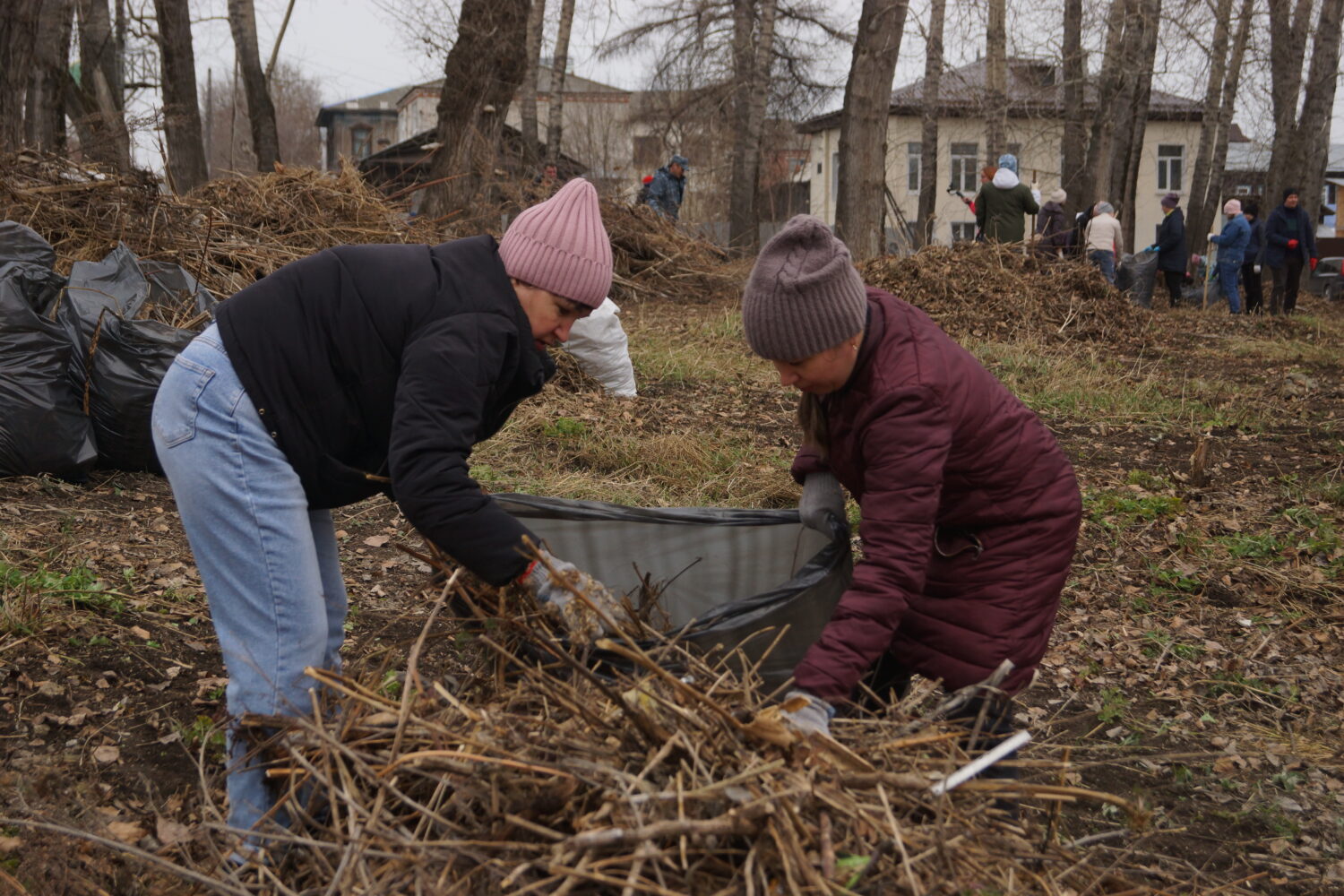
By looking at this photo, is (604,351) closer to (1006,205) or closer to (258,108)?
(1006,205)

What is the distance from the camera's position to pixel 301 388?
2.08 m

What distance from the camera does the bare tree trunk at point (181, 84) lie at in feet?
38.2

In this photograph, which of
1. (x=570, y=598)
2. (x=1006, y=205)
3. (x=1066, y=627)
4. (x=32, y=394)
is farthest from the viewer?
(x=1006, y=205)

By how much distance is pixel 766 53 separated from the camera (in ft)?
65.8

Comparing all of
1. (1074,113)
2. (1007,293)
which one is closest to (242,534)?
(1007,293)

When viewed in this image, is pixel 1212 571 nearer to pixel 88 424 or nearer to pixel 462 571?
pixel 462 571

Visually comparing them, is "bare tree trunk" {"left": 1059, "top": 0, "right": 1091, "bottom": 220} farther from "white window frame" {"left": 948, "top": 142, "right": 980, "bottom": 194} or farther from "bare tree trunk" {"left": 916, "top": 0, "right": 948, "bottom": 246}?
"white window frame" {"left": 948, "top": 142, "right": 980, "bottom": 194}

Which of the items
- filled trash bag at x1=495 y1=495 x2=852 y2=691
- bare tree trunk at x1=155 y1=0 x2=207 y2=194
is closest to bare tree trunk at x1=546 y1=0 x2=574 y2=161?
bare tree trunk at x1=155 y1=0 x2=207 y2=194

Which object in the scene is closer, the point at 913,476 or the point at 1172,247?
the point at 913,476

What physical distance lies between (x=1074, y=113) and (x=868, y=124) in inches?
367

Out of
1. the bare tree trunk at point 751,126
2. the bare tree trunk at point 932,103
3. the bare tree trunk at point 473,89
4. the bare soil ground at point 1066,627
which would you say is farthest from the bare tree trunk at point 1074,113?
the bare soil ground at point 1066,627

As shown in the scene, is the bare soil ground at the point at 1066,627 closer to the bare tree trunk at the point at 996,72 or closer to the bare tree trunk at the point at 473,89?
the bare tree trunk at the point at 473,89

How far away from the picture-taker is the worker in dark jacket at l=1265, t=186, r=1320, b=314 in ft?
43.4

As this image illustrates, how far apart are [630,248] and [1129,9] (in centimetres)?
1024
